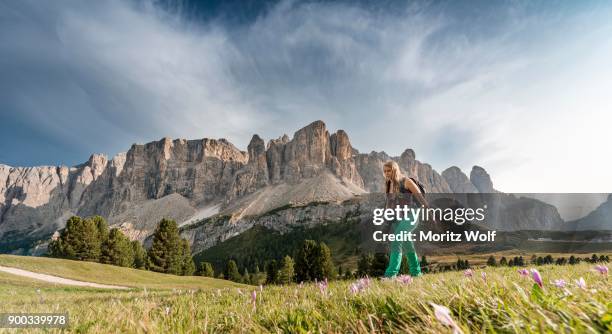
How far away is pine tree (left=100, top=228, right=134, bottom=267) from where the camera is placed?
71.9 meters

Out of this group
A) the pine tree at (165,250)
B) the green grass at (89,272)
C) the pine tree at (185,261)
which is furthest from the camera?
the pine tree at (185,261)

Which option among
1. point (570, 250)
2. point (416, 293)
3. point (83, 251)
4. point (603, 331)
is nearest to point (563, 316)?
point (603, 331)

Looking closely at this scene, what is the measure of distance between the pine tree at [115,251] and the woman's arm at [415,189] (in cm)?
8163

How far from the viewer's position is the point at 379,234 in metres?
10.7

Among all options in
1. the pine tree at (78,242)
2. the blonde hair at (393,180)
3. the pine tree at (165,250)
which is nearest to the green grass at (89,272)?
the blonde hair at (393,180)

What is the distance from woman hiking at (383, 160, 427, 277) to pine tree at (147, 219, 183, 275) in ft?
241

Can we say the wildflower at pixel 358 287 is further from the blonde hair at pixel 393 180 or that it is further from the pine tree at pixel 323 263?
the pine tree at pixel 323 263

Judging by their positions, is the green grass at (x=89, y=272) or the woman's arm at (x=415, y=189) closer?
the woman's arm at (x=415, y=189)

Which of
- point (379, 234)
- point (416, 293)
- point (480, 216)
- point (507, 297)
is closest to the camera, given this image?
point (507, 297)

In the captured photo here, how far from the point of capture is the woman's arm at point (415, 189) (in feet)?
28.6

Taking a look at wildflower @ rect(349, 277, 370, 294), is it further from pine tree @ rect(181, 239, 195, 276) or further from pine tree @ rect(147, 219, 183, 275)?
pine tree @ rect(181, 239, 195, 276)

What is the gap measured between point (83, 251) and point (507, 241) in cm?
22509

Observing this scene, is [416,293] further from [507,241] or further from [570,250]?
[507,241]

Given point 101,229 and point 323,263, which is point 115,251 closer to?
point 101,229
